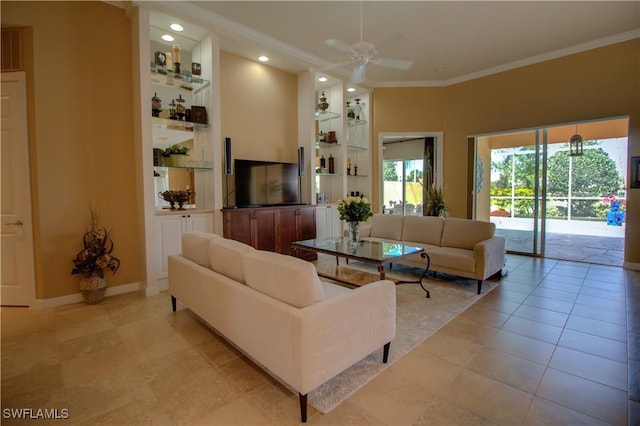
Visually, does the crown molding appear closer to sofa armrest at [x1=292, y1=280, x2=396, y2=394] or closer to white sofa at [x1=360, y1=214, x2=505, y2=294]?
white sofa at [x1=360, y1=214, x2=505, y2=294]

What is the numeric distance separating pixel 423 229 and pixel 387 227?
1.99 ft

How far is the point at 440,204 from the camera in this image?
6543 mm

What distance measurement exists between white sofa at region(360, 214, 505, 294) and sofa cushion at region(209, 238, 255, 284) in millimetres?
2423

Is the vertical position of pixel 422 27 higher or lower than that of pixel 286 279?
higher

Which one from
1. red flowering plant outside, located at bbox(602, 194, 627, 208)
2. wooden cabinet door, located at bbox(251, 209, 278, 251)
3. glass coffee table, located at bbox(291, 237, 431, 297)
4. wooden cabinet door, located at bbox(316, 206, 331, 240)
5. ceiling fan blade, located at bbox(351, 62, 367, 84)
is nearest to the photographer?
glass coffee table, located at bbox(291, 237, 431, 297)

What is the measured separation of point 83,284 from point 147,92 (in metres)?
2.31

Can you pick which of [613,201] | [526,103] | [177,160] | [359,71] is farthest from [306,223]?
[613,201]

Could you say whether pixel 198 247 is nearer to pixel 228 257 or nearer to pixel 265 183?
pixel 228 257

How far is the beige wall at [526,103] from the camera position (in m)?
4.74

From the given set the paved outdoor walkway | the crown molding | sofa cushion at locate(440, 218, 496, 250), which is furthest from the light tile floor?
the crown molding

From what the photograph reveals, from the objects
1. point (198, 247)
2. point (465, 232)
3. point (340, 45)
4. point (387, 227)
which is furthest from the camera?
point (387, 227)

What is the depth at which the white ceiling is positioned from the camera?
153 inches

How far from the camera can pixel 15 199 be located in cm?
339

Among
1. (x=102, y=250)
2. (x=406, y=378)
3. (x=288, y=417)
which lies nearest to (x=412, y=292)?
(x=406, y=378)
